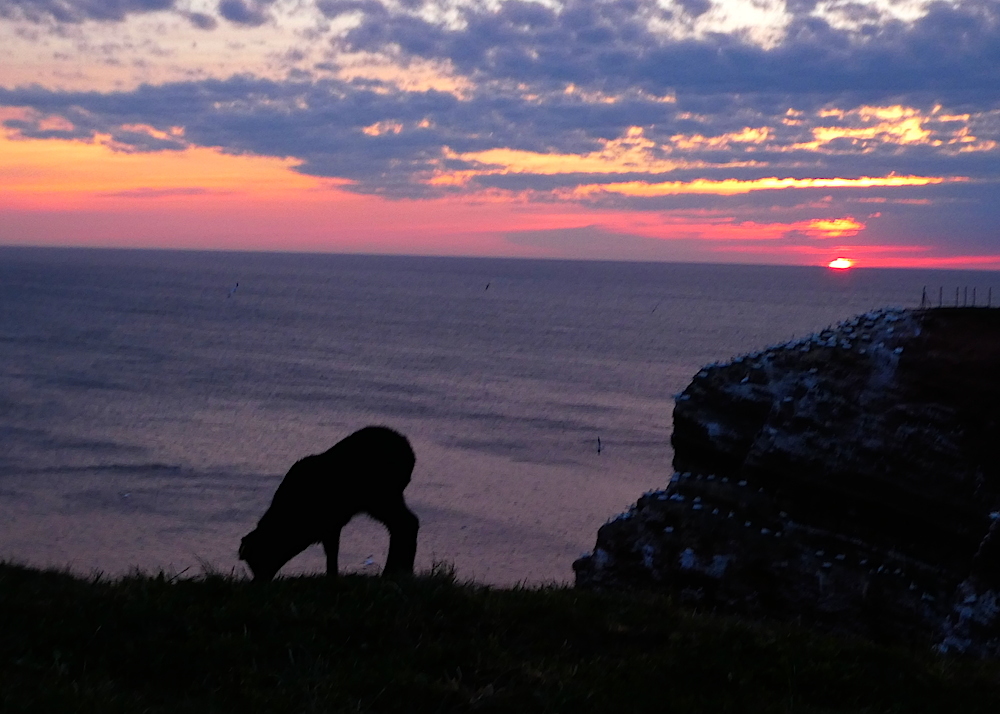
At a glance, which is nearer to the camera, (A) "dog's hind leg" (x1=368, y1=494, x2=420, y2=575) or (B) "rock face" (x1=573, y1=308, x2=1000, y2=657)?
(A) "dog's hind leg" (x1=368, y1=494, x2=420, y2=575)

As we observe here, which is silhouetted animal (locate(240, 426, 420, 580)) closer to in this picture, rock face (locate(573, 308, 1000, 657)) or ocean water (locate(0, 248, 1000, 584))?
ocean water (locate(0, 248, 1000, 584))

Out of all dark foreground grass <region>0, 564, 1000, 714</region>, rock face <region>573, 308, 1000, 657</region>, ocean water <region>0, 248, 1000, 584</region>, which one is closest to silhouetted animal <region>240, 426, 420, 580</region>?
ocean water <region>0, 248, 1000, 584</region>

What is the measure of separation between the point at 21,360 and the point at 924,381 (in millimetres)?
88232

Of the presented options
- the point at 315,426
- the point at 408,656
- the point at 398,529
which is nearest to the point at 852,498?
the point at 398,529

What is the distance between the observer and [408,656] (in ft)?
23.2

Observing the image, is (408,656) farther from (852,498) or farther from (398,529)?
(852,498)

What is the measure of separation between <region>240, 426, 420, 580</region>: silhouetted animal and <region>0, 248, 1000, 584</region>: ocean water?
1.23 m

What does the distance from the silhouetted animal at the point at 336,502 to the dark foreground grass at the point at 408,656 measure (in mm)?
1867

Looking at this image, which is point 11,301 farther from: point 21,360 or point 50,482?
point 50,482

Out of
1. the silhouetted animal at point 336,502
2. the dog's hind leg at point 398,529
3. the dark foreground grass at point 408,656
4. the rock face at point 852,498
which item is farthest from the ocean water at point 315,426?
the rock face at point 852,498

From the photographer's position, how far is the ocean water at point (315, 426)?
40812 millimetres

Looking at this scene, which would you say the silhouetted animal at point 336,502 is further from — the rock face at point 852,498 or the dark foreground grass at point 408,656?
the rock face at point 852,498

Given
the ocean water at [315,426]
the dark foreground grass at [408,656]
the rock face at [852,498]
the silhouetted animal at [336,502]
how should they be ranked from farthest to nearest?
1. the ocean water at [315,426]
2. the rock face at [852,498]
3. the silhouetted animal at [336,502]
4. the dark foreground grass at [408,656]

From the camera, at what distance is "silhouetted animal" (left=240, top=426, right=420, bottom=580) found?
1046 centimetres
